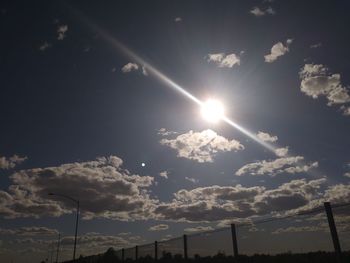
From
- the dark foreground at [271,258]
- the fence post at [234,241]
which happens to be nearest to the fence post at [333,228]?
the dark foreground at [271,258]

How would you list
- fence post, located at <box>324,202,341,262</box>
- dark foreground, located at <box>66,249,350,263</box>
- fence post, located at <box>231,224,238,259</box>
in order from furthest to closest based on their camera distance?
1. fence post, located at <box>231,224,238,259</box>
2. dark foreground, located at <box>66,249,350,263</box>
3. fence post, located at <box>324,202,341,262</box>

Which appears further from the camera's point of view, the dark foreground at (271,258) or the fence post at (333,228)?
the dark foreground at (271,258)

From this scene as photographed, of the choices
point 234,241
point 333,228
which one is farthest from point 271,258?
point 333,228

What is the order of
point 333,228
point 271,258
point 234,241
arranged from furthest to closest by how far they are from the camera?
point 234,241, point 271,258, point 333,228

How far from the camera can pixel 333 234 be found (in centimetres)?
995

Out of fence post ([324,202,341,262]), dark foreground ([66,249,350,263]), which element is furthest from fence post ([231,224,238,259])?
fence post ([324,202,341,262])

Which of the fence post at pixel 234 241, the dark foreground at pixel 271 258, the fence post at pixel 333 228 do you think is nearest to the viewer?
the fence post at pixel 333 228

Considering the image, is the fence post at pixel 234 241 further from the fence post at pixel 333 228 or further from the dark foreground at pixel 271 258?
the fence post at pixel 333 228

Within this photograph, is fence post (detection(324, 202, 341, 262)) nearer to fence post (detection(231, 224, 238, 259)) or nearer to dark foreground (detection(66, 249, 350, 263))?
dark foreground (detection(66, 249, 350, 263))

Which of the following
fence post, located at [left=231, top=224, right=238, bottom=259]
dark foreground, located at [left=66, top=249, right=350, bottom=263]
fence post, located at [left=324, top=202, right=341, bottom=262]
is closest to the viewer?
fence post, located at [left=324, top=202, right=341, bottom=262]

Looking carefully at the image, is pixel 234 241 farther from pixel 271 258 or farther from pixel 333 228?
pixel 333 228

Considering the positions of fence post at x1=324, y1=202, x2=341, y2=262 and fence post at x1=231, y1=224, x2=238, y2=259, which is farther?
fence post at x1=231, y1=224, x2=238, y2=259

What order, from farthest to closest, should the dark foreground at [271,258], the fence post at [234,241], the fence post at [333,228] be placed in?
the fence post at [234,241]
the dark foreground at [271,258]
the fence post at [333,228]

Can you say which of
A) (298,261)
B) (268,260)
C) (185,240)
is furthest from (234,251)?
(185,240)
